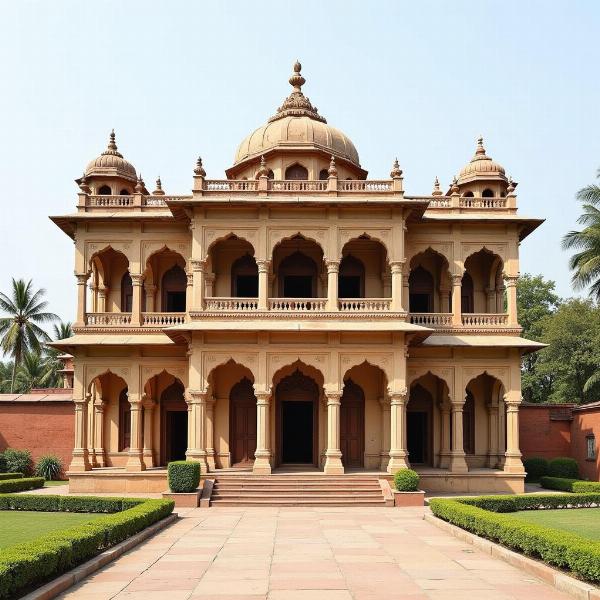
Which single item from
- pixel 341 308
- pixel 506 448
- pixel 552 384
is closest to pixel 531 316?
pixel 552 384

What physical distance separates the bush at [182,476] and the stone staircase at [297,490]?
877mm

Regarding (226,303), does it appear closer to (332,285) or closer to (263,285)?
(263,285)

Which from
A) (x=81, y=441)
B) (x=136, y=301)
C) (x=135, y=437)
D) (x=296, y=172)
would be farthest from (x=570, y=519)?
(x=296, y=172)

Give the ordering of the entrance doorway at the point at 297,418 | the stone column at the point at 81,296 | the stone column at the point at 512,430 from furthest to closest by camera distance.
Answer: the entrance doorway at the point at 297,418 → the stone column at the point at 81,296 → the stone column at the point at 512,430

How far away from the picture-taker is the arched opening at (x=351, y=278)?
26344mm

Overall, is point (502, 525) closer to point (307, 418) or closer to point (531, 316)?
point (307, 418)

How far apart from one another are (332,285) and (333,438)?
15.7 ft

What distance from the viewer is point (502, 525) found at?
1275cm

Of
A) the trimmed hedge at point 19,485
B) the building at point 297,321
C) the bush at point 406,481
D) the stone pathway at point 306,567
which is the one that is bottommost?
the trimmed hedge at point 19,485

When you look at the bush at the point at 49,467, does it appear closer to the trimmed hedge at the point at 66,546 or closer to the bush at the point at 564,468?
the trimmed hedge at the point at 66,546

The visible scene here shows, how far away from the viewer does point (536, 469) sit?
27938 millimetres

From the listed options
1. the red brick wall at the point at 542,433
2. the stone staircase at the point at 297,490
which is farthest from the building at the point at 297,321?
the red brick wall at the point at 542,433

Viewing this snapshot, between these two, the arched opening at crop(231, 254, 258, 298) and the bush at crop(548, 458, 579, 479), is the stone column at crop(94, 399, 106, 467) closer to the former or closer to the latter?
the arched opening at crop(231, 254, 258, 298)

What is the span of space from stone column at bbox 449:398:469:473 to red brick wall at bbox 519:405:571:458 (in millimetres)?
6560
